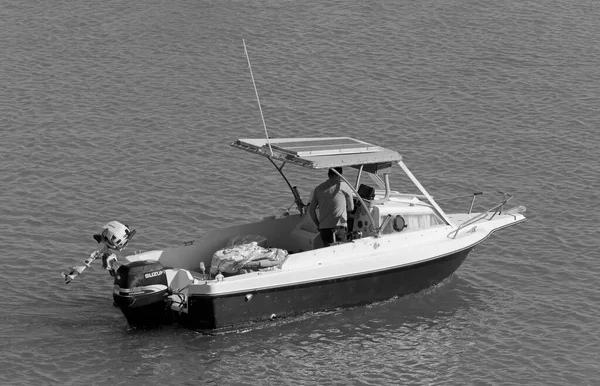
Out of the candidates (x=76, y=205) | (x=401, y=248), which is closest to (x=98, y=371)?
(x=401, y=248)

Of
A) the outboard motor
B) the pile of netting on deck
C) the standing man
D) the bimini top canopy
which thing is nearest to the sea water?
the outboard motor

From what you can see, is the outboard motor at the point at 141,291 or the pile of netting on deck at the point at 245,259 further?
the pile of netting on deck at the point at 245,259

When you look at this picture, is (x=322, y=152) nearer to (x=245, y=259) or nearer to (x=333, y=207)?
(x=333, y=207)

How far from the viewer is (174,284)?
15766mm

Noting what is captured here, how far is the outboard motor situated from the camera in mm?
15359

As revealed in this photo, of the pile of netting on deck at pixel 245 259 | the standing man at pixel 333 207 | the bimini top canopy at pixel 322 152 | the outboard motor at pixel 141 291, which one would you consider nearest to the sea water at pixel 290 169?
the outboard motor at pixel 141 291

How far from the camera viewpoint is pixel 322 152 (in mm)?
16438

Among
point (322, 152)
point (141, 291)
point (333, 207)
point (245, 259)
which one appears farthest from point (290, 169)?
point (141, 291)

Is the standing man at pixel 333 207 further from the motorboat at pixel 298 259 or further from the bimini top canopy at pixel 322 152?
the bimini top canopy at pixel 322 152

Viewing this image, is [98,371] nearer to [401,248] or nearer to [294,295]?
[294,295]

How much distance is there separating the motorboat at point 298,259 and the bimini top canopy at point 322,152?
0.05ft

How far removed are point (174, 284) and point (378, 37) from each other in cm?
1443

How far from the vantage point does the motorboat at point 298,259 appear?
611 inches

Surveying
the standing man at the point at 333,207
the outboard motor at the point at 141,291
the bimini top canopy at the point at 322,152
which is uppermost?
the bimini top canopy at the point at 322,152
